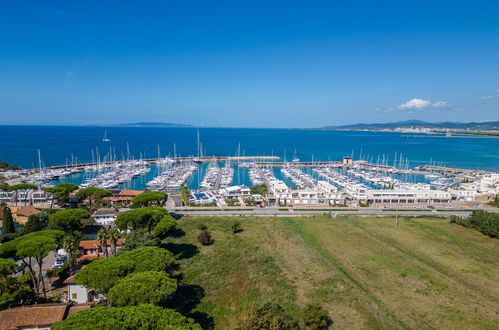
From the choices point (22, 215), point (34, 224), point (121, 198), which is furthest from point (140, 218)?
point (121, 198)

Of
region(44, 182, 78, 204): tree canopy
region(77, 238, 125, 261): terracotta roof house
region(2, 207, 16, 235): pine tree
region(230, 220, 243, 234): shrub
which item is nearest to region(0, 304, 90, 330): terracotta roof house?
region(77, 238, 125, 261): terracotta roof house

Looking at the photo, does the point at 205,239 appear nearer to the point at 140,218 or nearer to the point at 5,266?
the point at 140,218

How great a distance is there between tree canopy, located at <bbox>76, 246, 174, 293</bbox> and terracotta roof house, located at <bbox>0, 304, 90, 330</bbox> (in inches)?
82.1

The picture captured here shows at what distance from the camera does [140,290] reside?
1780cm

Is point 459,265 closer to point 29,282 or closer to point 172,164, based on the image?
point 29,282

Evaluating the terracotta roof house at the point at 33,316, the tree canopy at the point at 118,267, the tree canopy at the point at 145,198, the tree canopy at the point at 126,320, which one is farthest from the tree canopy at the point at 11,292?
the tree canopy at the point at 145,198

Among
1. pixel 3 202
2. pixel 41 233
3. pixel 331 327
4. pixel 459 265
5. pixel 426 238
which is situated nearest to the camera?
pixel 331 327

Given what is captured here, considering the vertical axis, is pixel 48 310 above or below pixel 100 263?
below

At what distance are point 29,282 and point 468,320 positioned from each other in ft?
126

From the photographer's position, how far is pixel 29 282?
81.0ft

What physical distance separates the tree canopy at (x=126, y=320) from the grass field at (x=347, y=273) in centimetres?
674

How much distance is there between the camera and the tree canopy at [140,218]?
3341 cm

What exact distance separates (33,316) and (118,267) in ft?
19.1

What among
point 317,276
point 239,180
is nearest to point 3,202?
point 239,180
